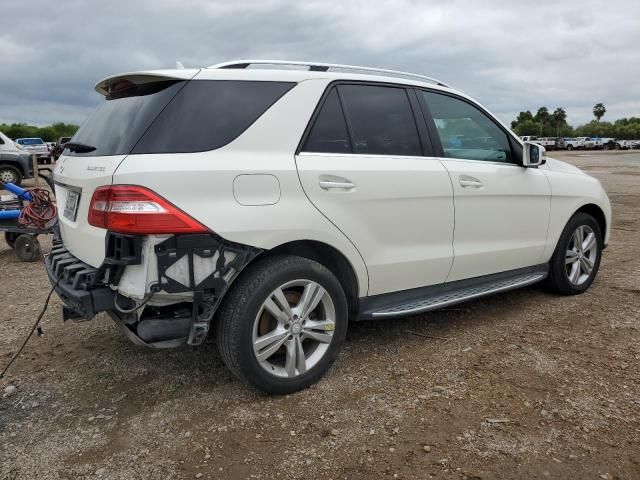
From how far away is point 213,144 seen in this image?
9.04 feet

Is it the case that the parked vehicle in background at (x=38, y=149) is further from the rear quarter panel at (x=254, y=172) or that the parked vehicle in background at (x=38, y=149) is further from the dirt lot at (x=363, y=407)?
the rear quarter panel at (x=254, y=172)

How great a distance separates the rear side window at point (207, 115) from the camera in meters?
2.69

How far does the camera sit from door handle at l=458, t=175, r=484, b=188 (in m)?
3.71

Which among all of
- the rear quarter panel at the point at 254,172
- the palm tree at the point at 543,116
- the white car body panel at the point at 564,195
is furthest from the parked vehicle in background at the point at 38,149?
the palm tree at the point at 543,116

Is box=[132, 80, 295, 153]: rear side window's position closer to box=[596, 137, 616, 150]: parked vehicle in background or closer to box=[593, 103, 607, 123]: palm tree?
box=[596, 137, 616, 150]: parked vehicle in background

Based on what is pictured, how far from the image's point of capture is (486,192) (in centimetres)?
388

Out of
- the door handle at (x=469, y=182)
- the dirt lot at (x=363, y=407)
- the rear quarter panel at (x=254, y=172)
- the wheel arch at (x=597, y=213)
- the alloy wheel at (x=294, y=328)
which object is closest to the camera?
the dirt lot at (x=363, y=407)

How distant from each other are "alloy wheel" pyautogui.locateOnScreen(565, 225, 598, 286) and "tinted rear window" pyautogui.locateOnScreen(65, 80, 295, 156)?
3.11m

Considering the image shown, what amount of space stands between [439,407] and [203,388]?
1366mm

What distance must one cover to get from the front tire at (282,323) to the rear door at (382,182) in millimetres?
352

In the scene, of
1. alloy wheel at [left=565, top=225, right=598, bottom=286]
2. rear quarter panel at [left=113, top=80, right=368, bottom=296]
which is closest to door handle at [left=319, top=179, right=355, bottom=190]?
rear quarter panel at [left=113, top=80, right=368, bottom=296]

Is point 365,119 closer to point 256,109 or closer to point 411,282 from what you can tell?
point 256,109

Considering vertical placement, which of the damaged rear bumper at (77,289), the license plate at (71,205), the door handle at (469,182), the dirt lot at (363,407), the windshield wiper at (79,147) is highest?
the windshield wiper at (79,147)

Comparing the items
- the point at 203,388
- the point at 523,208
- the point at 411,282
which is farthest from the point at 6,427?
the point at 523,208
